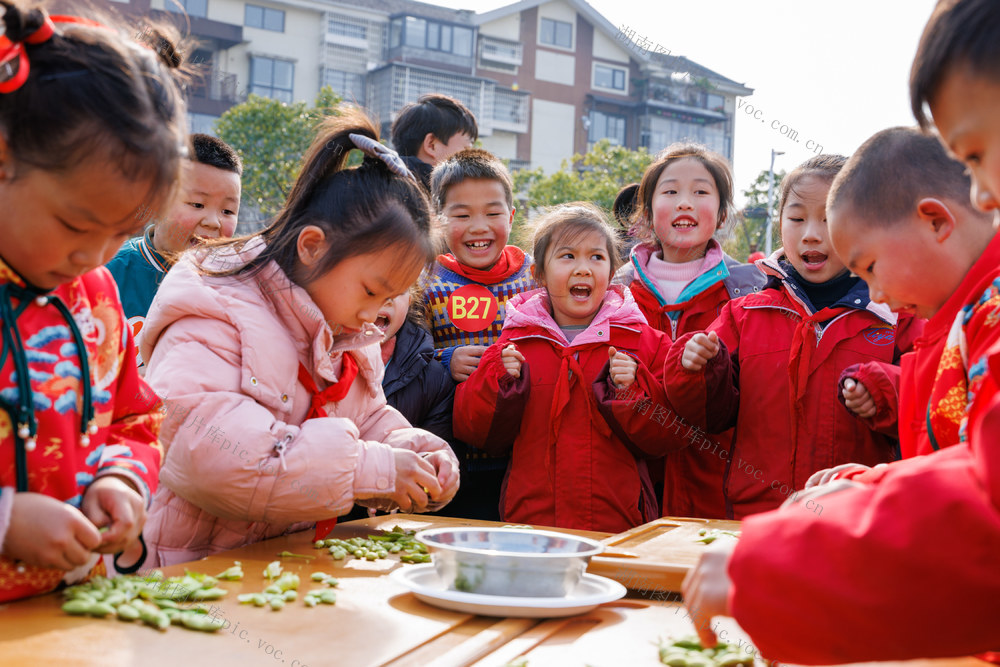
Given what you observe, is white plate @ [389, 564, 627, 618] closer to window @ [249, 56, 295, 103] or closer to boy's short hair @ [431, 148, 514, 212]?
boy's short hair @ [431, 148, 514, 212]

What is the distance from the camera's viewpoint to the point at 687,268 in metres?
3.97

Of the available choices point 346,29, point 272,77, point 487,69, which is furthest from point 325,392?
point 487,69

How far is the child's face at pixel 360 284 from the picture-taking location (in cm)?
227

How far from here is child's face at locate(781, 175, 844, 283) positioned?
3.25 metres

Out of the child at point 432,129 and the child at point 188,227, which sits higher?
the child at point 432,129

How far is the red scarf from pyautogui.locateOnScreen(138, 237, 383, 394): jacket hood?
0.11 ft

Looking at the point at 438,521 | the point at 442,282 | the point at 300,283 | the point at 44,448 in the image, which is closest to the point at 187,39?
the point at 300,283

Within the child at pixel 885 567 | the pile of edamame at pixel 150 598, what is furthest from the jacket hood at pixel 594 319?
the child at pixel 885 567

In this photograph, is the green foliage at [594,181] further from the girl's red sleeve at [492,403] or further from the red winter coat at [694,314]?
the girl's red sleeve at [492,403]

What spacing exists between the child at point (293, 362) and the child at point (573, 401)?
0.83 meters

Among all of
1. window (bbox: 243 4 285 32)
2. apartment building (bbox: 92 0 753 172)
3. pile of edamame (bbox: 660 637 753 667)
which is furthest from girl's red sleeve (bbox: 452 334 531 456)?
window (bbox: 243 4 285 32)

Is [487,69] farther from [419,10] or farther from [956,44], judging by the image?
[956,44]

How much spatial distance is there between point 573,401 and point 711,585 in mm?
2131

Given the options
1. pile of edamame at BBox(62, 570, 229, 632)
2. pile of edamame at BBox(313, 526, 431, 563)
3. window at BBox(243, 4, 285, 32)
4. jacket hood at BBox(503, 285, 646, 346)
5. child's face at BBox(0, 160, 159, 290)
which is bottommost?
pile of edamame at BBox(313, 526, 431, 563)
